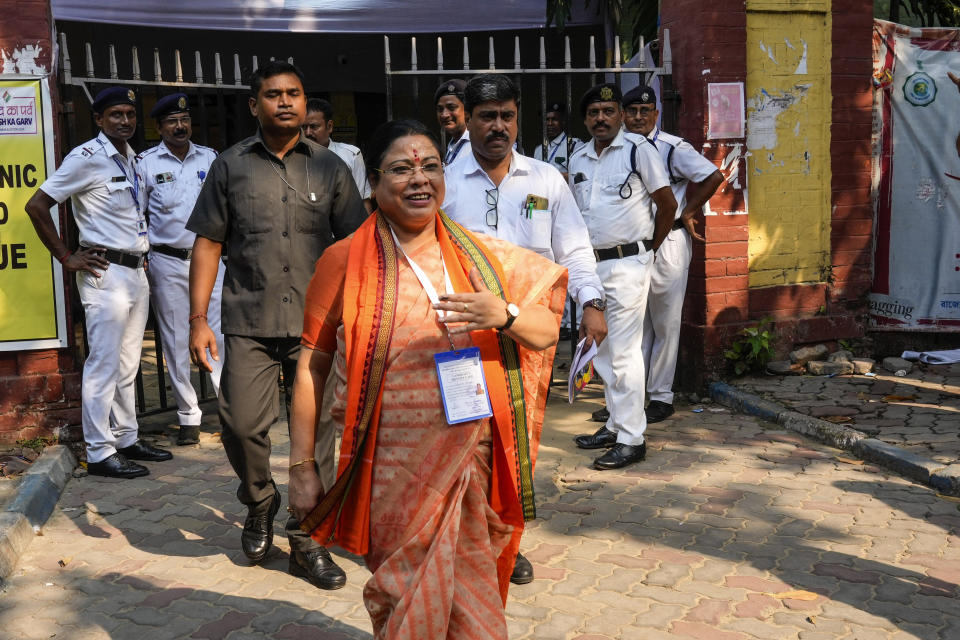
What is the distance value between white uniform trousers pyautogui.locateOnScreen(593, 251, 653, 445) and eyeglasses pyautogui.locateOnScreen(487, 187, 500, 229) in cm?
172

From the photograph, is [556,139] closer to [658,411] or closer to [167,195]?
[658,411]

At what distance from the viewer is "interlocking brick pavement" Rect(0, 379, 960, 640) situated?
3824 millimetres

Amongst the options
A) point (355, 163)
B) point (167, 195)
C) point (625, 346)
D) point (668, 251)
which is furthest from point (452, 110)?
point (625, 346)

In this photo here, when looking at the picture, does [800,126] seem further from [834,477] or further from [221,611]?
[221,611]

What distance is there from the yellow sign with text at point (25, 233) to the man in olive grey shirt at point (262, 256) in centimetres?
253

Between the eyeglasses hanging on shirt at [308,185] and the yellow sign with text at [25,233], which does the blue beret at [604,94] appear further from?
the yellow sign with text at [25,233]

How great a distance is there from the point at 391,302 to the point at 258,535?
6.89ft

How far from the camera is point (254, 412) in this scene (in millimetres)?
4359

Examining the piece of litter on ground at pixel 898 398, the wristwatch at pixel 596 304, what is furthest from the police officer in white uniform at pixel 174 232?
the piece of litter on ground at pixel 898 398

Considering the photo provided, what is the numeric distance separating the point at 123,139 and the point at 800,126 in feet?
16.0

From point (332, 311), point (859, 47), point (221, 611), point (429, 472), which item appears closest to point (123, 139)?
point (221, 611)

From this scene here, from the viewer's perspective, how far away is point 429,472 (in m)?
2.79

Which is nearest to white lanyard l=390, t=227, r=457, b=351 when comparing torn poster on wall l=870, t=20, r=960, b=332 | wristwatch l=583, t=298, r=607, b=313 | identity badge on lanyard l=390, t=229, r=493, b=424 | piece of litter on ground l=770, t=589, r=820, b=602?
identity badge on lanyard l=390, t=229, r=493, b=424

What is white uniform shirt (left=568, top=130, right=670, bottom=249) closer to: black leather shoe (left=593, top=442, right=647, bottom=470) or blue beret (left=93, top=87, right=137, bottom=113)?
black leather shoe (left=593, top=442, right=647, bottom=470)
